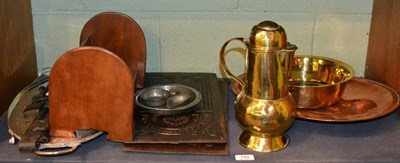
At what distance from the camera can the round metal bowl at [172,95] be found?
3.92 feet

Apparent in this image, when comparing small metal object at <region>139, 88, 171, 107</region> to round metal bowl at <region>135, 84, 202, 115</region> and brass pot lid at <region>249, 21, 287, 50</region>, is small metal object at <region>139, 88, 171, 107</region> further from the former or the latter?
brass pot lid at <region>249, 21, 287, 50</region>

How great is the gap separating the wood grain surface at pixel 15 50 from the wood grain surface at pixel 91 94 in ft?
0.86

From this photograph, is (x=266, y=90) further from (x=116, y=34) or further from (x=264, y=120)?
(x=116, y=34)

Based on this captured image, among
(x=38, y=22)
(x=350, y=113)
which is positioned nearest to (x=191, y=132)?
(x=350, y=113)

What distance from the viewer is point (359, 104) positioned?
1.29m

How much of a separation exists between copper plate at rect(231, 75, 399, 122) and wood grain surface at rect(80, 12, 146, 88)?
0.91 ft

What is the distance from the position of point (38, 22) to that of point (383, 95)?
3.20ft

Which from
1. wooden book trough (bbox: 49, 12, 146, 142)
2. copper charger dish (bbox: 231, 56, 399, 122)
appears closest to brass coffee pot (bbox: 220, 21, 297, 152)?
copper charger dish (bbox: 231, 56, 399, 122)

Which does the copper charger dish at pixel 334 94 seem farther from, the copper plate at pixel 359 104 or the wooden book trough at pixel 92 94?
the wooden book trough at pixel 92 94

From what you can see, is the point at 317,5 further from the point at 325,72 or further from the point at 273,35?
the point at 273,35

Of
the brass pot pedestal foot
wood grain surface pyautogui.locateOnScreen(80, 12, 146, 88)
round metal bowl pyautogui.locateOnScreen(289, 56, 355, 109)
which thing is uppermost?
wood grain surface pyautogui.locateOnScreen(80, 12, 146, 88)

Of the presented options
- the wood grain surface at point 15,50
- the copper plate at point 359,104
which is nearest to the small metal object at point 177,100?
the copper plate at point 359,104

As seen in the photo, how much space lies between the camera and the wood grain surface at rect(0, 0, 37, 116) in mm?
1260

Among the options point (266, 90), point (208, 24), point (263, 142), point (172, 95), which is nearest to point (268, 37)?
point (266, 90)
